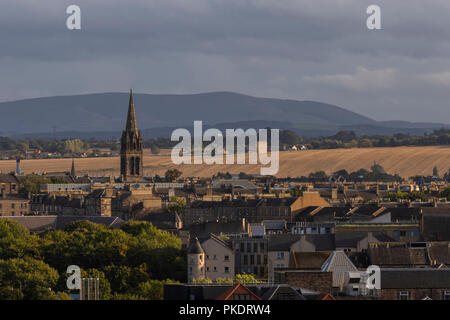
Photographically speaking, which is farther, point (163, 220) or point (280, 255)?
point (163, 220)

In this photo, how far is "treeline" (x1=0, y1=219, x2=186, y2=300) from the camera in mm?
68562

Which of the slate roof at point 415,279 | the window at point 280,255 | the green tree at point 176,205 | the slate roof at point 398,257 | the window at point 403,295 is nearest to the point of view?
the window at point 403,295

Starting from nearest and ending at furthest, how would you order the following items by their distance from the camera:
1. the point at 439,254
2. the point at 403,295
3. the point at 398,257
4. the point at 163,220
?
the point at 403,295 < the point at 398,257 < the point at 439,254 < the point at 163,220

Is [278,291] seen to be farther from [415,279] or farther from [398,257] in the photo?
[398,257]

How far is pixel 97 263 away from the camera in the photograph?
279ft

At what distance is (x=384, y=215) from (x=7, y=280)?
152 ft

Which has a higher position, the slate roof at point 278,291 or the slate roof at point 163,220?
the slate roof at point 278,291

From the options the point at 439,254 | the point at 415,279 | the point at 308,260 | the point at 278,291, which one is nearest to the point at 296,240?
the point at 439,254

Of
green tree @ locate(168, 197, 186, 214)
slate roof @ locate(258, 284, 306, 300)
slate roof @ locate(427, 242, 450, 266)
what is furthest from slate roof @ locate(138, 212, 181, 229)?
slate roof @ locate(258, 284, 306, 300)

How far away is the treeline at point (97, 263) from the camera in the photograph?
68.6 meters

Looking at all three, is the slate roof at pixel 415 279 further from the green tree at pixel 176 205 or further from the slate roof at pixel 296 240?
the green tree at pixel 176 205

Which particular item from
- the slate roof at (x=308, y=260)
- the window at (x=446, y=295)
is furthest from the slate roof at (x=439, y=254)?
the window at (x=446, y=295)
